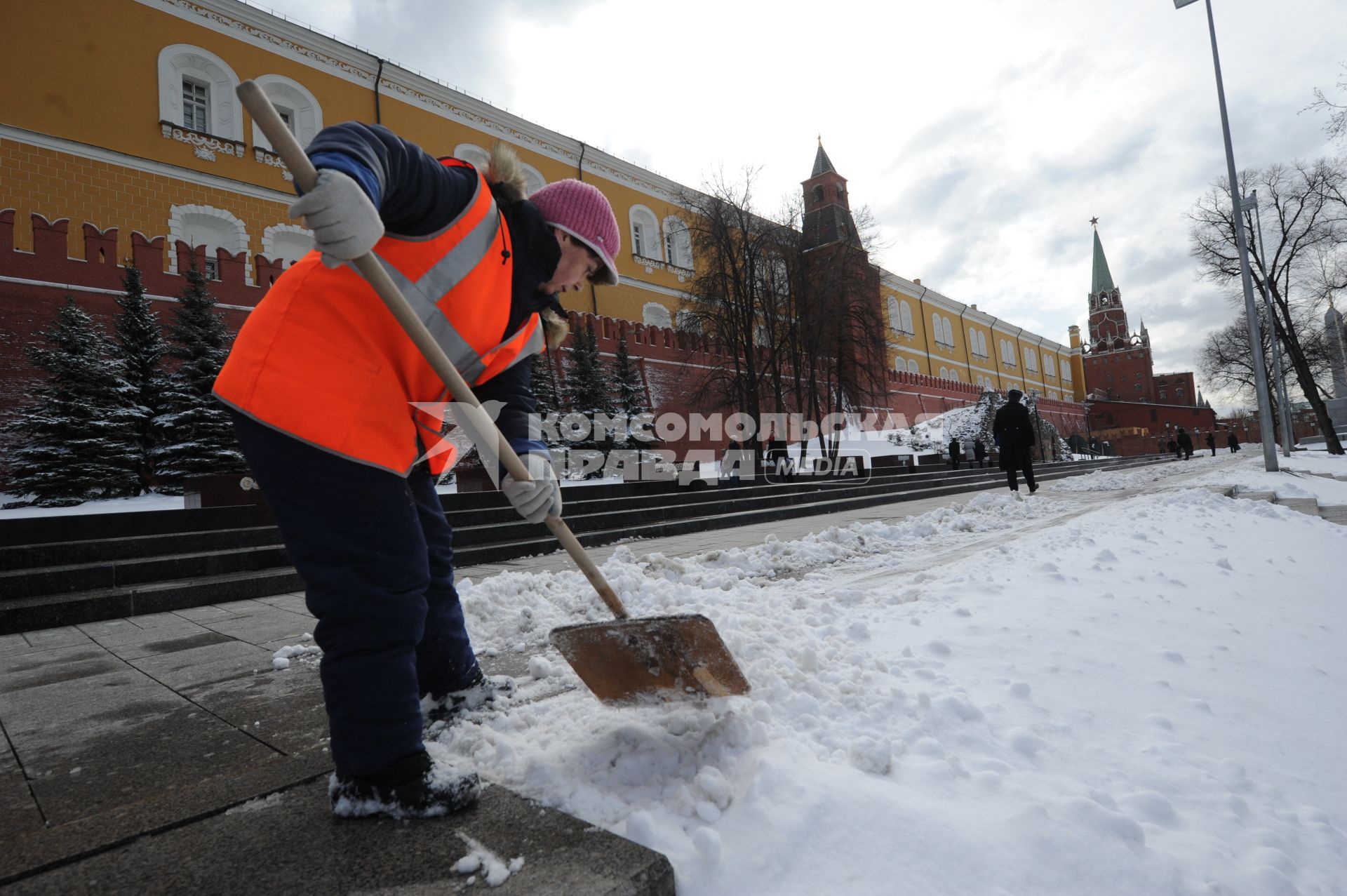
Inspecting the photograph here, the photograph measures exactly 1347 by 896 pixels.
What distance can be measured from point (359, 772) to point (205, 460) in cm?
1217

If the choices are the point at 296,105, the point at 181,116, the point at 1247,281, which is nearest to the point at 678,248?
the point at 296,105

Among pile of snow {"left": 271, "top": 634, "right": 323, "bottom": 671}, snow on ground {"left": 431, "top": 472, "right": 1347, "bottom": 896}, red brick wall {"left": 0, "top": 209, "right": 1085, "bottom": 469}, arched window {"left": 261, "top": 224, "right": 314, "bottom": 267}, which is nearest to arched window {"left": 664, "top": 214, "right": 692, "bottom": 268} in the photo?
arched window {"left": 261, "top": 224, "right": 314, "bottom": 267}

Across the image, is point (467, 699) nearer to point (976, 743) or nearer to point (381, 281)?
point (381, 281)

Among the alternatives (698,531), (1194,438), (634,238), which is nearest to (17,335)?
(698,531)

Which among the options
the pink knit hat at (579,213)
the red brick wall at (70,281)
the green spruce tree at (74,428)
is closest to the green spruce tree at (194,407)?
the green spruce tree at (74,428)

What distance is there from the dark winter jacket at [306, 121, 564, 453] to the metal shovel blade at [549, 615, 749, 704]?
0.67m

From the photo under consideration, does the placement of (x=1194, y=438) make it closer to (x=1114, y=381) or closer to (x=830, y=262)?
(x=1114, y=381)

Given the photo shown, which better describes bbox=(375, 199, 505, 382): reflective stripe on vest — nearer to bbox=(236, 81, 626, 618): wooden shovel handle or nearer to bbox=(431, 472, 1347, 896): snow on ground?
bbox=(236, 81, 626, 618): wooden shovel handle

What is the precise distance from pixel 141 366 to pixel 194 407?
1.35 m

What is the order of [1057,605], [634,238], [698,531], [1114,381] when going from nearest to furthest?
[1057,605], [698,531], [634,238], [1114,381]

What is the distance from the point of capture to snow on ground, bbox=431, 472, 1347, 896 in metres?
1.25

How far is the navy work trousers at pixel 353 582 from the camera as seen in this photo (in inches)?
56.7

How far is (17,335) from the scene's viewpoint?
11656 mm

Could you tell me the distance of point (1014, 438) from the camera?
11.4 metres
